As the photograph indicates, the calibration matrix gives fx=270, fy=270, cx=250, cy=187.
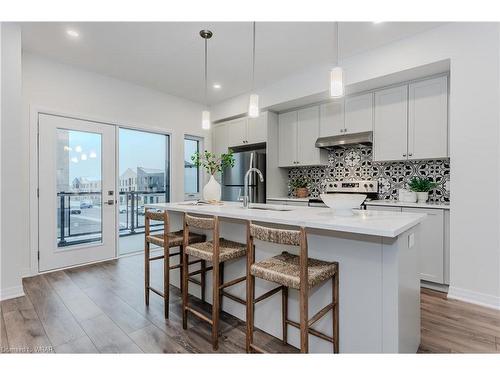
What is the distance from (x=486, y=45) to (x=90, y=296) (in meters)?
4.59

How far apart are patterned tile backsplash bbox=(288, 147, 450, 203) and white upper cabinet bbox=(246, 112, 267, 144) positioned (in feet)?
2.91

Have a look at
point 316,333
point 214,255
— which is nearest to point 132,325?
point 214,255

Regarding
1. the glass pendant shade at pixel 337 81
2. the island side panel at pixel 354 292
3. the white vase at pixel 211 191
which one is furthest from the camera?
the white vase at pixel 211 191

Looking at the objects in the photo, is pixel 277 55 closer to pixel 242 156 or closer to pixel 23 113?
pixel 242 156

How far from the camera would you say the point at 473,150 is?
8.63 feet

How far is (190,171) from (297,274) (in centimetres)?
404

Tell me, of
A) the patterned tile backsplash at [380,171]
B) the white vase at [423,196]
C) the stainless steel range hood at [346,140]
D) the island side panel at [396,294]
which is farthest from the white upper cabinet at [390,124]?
the island side panel at [396,294]

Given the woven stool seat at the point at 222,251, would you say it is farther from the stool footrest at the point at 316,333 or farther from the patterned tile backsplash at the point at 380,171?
the patterned tile backsplash at the point at 380,171

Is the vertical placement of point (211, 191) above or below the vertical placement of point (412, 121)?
below

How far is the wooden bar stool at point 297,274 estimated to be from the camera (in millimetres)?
1430

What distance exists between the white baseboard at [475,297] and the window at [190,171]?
409 centimetres

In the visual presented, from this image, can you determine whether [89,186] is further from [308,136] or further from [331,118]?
[331,118]

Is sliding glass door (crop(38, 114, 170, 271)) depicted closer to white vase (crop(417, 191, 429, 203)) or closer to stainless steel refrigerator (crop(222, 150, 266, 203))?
stainless steel refrigerator (crop(222, 150, 266, 203))
